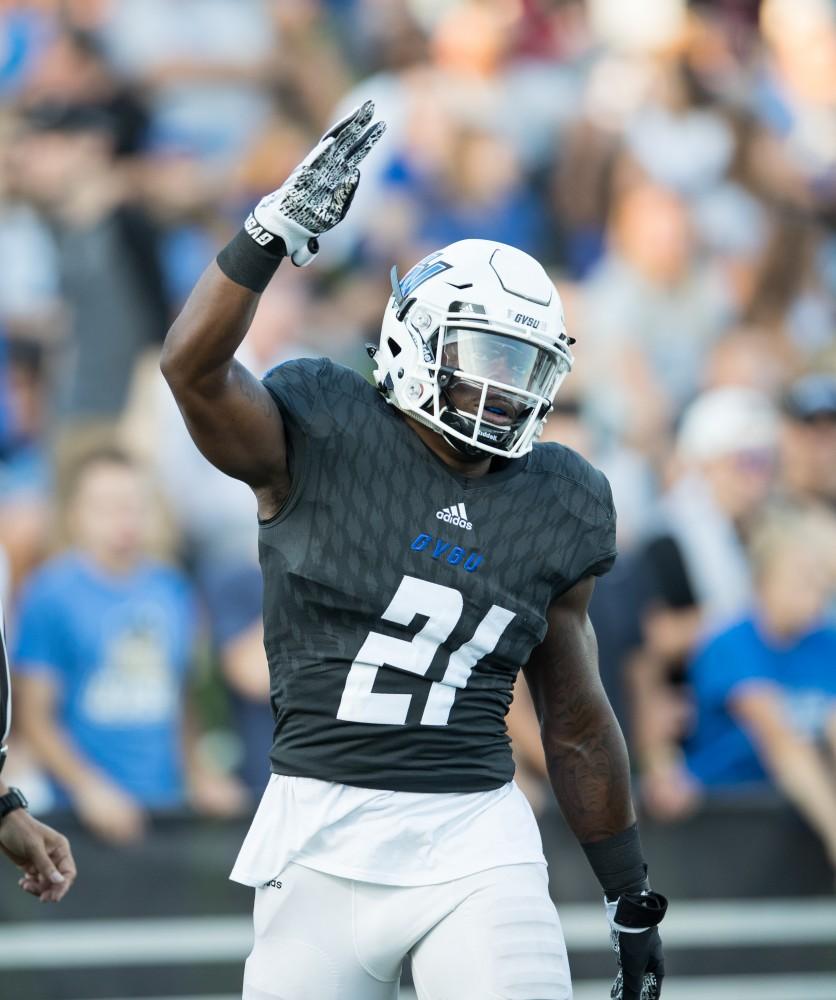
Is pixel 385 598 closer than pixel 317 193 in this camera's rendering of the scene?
No

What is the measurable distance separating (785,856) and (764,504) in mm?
1384

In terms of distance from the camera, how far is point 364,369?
7312 mm

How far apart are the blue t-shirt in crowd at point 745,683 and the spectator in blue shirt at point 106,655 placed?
1838 mm

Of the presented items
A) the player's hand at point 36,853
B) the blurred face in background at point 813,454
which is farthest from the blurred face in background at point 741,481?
the player's hand at point 36,853

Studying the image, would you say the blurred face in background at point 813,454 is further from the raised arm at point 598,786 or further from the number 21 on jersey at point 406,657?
the number 21 on jersey at point 406,657

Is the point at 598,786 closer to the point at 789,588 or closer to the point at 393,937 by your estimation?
the point at 393,937

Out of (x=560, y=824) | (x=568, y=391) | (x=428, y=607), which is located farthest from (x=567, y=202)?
(x=428, y=607)

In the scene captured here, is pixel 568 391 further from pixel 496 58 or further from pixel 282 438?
pixel 282 438

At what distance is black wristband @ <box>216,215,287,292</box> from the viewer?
3.08 meters

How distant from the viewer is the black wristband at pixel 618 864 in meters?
3.64

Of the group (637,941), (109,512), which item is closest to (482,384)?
(637,941)

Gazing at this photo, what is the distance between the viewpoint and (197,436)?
3168 millimetres

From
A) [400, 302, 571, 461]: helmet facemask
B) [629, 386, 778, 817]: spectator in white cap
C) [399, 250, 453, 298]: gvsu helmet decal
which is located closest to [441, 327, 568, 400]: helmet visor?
[400, 302, 571, 461]: helmet facemask

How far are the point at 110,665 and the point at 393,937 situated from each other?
2.63 m
